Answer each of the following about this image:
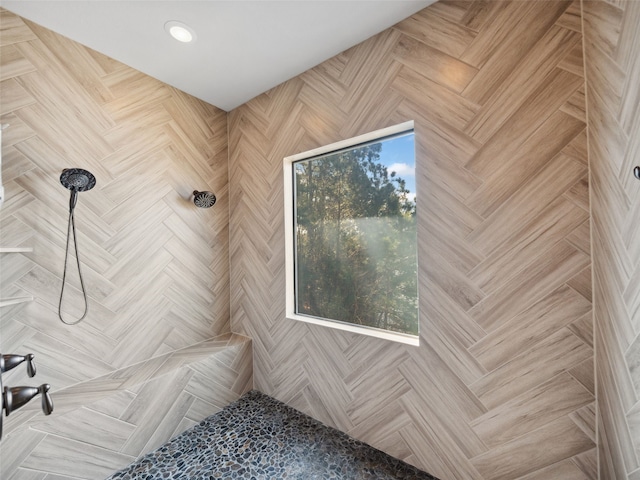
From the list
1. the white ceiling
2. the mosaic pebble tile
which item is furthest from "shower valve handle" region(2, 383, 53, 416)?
the white ceiling

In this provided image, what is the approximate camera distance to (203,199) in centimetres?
212

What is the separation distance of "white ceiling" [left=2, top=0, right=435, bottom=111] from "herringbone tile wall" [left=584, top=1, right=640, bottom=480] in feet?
2.88

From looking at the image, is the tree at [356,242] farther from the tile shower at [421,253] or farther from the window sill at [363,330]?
the tile shower at [421,253]

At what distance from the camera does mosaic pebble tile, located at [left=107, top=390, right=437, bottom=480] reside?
4.57 feet

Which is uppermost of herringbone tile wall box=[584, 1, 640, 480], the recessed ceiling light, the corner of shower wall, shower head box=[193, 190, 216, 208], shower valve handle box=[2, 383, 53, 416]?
herringbone tile wall box=[584, 1, 640, 480]

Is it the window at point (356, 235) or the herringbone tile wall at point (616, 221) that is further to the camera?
the window at point (356, 235)

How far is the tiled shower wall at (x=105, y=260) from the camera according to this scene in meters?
1.40

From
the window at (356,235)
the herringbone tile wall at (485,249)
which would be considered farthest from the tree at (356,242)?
the herringbone tile wall at (485,249)

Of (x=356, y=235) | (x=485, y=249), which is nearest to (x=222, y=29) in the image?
(x=356, y=235)

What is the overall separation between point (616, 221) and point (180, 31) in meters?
2.32

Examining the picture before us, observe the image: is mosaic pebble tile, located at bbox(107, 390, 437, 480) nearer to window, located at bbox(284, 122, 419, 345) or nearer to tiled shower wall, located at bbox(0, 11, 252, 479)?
tiled shower wall, located at bbox(0, 11, 252, 479)

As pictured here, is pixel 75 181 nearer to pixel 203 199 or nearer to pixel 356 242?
pixel 203 199

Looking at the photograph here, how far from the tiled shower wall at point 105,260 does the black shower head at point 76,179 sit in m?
0.15

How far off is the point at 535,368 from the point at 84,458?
7.47 feet
